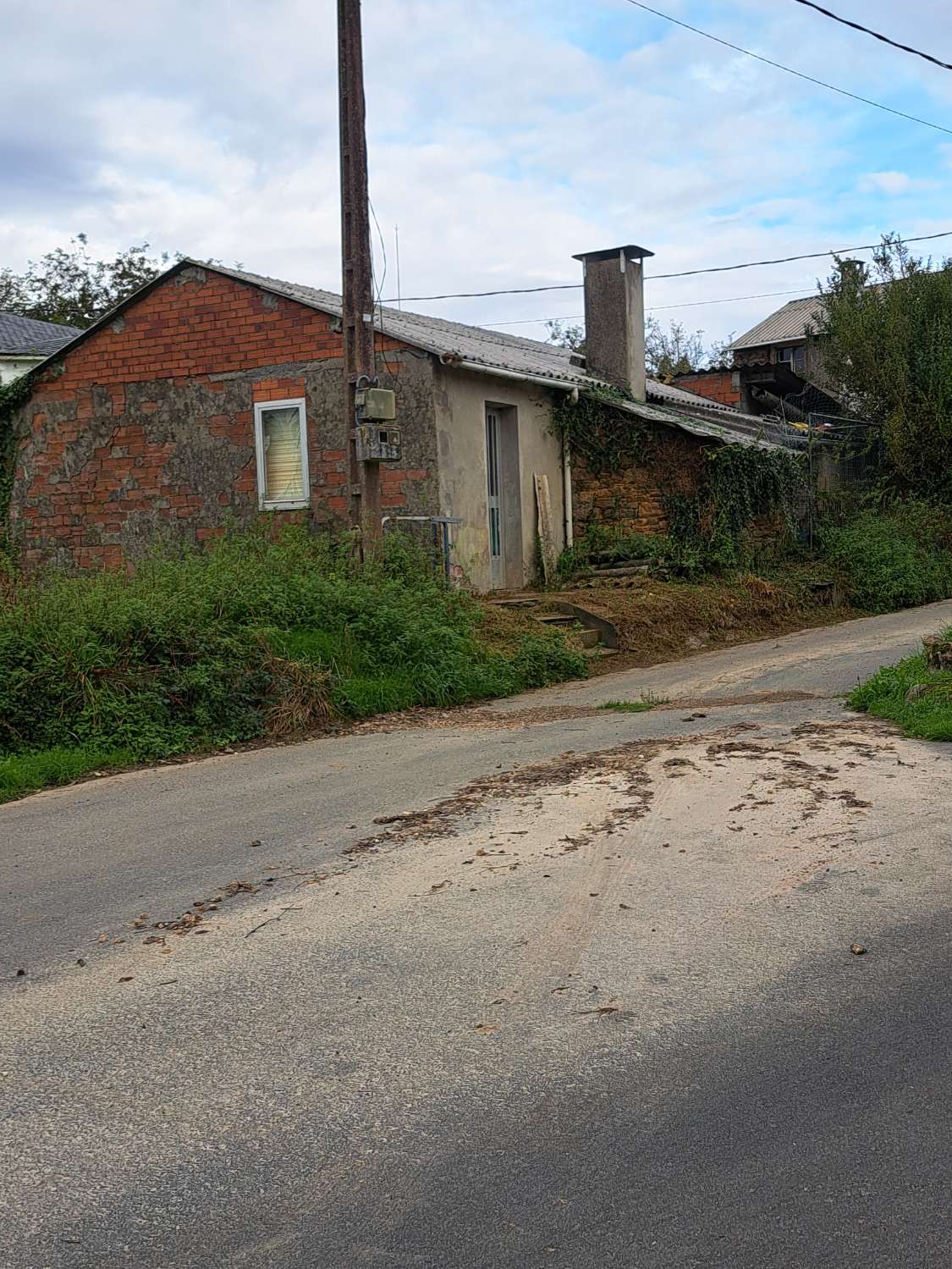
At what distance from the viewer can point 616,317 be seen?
75.3 feet

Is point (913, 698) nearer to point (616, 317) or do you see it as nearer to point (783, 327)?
point (616, 317)

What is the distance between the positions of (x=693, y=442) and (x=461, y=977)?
16181mm

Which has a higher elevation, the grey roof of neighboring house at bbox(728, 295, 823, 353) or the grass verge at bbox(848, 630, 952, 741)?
the grey roof of neighboring house at bbox(728, 295, 823, 353)

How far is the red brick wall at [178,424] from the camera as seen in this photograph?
55.5 ft

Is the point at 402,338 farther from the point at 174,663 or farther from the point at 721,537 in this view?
the point at 174,663

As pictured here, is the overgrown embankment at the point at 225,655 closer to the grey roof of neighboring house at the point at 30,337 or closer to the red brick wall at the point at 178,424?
the red brick wall at the point at 178,424

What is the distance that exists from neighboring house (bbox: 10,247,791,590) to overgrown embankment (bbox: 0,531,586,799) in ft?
11.8

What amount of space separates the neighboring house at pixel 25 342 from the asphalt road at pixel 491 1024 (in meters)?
25.8

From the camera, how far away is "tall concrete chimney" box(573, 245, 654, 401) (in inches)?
896

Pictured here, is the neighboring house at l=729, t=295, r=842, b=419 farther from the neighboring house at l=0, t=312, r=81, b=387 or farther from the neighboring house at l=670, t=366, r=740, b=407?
the neighboring house at l=0, t=312, r=81, b=387

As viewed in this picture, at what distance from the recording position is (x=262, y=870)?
600 cm

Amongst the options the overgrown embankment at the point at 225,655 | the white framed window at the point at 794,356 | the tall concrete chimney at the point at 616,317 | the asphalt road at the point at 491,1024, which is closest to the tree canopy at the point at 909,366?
the tall concrete chimney at the point at 616,317

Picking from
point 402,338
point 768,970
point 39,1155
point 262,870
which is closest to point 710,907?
point 768,970

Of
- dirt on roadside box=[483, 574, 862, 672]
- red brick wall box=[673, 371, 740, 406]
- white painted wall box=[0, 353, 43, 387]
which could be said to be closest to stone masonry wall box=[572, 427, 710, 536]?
dirt on roadside box=[483, 574, 862, 672]
